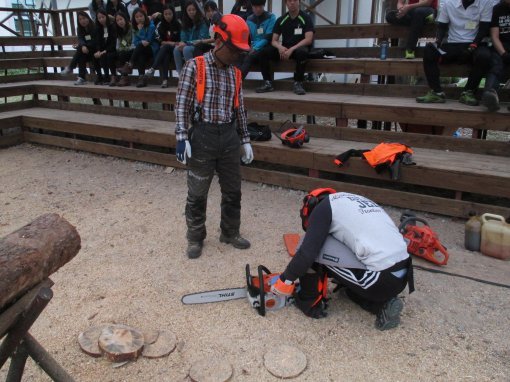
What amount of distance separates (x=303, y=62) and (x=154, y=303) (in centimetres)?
464

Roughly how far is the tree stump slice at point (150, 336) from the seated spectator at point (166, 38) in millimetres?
5842

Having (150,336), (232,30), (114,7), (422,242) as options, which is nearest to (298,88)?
(232,30)

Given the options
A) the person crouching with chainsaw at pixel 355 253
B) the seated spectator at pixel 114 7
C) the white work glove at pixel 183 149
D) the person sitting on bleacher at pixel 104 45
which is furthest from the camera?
the seated spectator at pixel 114 7

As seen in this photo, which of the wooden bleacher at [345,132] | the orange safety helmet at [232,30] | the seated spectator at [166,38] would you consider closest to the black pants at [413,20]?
the wooden bleacher at [345,132]

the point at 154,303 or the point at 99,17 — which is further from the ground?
the point at 99,17

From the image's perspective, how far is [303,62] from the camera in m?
6.74

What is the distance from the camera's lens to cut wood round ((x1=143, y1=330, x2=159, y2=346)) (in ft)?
9.52

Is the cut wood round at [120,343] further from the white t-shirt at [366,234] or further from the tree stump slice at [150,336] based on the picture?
the white t-shirt at [366,234]

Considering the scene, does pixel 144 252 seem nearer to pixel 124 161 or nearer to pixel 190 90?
pixel 190 90

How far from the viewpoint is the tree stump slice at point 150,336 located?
9.50 feet

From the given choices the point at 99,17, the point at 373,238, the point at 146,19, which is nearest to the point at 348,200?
the point at 373,238

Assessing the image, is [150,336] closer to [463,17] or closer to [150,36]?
[463,17]

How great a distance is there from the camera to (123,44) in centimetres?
872

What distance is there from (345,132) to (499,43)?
2047mm
